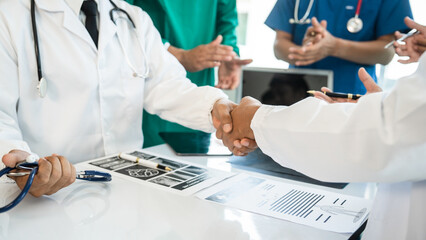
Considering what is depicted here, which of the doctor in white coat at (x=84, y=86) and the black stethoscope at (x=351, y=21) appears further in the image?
the black stethoscope at (x=351, y=21)

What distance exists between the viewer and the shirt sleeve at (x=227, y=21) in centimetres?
160

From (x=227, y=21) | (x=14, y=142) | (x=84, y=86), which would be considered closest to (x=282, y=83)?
(x=227, y=21)

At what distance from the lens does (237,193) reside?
71 centimetres

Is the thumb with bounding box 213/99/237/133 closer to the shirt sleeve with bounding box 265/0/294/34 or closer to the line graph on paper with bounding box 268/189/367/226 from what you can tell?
the line graph on paper with bounding box 268/189/367/226

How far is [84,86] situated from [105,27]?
187 mm

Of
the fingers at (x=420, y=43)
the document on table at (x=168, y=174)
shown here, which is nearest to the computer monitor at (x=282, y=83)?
the fingers at (x=420, y=43)

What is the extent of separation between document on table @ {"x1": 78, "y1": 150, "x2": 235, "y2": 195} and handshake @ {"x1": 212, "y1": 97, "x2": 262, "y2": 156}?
74 mm

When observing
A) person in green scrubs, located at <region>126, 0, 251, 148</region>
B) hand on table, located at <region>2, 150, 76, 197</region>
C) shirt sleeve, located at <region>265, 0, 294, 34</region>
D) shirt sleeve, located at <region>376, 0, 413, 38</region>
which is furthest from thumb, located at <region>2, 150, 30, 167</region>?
shirt sleeve, located at <region>376, 0, 413, 38</region>

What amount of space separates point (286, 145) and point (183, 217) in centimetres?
21

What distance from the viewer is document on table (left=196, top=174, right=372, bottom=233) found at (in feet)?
1.98

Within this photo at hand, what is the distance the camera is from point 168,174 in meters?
0.79

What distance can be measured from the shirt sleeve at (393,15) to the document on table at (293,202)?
1.07 meters

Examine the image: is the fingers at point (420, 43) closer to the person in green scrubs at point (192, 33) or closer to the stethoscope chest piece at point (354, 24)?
the stethoscope chest piece at point (354, 24)

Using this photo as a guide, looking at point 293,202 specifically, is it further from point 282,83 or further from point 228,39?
point 228,39
